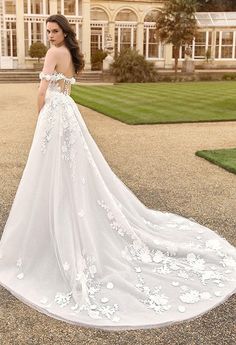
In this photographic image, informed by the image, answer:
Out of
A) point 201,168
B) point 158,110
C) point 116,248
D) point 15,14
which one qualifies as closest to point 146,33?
point 15,14

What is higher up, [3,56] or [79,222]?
[3,56]

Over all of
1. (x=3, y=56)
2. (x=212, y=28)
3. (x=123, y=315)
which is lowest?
(x=123, y=315)

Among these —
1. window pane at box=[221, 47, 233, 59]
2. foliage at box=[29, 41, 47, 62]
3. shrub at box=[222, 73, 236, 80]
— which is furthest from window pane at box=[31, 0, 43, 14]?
window pane at box=[221, 47, 233, 59]

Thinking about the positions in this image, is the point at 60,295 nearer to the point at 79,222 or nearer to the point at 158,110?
the point at 79,222

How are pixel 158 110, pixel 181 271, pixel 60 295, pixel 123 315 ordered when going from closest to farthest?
1. pixel 123 315
2. pixel 60 295
3. pixel 181 271
4. pixel 158 110

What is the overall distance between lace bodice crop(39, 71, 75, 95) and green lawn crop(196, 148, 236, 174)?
11.4 ft

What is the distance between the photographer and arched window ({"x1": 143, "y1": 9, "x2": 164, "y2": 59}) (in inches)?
1318

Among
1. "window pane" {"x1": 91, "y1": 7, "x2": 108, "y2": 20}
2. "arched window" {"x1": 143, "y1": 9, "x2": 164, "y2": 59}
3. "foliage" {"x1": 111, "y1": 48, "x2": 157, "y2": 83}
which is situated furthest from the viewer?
"arched window" {"x1": 143, "y1": 9, "x2": 164, "y2": 59}

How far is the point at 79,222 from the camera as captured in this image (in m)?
3.44

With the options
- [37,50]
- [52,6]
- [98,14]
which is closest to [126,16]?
[98,14]

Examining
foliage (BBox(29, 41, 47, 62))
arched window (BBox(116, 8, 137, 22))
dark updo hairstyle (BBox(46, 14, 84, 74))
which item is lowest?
dark updo hairstyle (BBox(46, 14, 84, 74))

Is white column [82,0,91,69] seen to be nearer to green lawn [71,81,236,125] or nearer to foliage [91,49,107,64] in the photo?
foliage [91,49,107,64]

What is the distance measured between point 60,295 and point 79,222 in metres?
0.58

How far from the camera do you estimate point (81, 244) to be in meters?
3.39
